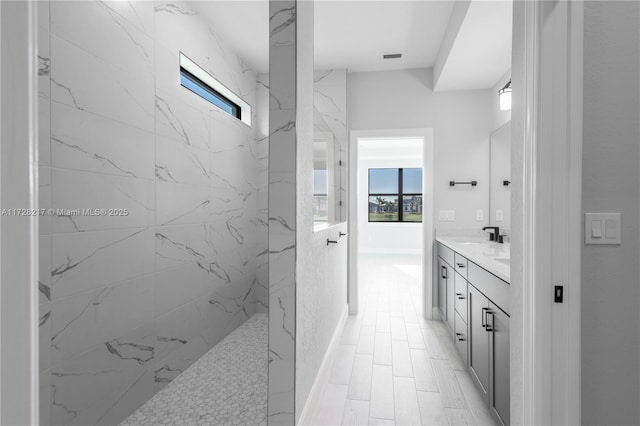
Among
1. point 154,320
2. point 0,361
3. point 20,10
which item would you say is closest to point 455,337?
point 154,320

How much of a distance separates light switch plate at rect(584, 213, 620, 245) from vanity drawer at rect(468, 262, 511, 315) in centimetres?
49

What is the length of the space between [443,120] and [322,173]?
1.78m

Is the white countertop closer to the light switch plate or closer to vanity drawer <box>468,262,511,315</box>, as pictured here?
vanity drawer <box>468,262,511,315</box>

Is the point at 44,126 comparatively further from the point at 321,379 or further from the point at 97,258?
the point at 321,379

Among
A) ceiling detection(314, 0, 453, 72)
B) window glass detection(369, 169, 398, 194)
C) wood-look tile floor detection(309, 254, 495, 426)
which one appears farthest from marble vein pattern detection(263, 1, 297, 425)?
window glass detection(369, 169, 398, 194)

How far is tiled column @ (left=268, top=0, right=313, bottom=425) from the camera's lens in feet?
4.93

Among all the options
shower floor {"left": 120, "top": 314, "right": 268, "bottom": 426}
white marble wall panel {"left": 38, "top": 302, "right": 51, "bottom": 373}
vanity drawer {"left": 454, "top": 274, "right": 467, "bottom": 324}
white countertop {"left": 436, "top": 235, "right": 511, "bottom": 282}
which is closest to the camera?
white marble wall panel {"left": 38, "top": 302, "right": 51, "bottom": 373}

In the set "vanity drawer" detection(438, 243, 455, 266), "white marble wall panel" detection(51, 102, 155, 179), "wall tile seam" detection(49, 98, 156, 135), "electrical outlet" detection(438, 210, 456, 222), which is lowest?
"vanity drawer" detection(438, 243, 455, 266)

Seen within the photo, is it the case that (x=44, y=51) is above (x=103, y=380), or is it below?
above

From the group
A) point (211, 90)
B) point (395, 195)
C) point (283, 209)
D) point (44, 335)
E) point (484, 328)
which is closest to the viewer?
→ point (44, 335)

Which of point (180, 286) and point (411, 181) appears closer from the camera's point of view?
point (180, 286)

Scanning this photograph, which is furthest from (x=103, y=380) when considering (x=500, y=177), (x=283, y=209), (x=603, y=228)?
(x=500, y=177)

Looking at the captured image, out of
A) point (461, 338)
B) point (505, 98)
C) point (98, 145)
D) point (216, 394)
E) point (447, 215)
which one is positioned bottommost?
point (216, 394)

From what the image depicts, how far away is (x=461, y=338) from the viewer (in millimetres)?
2395
